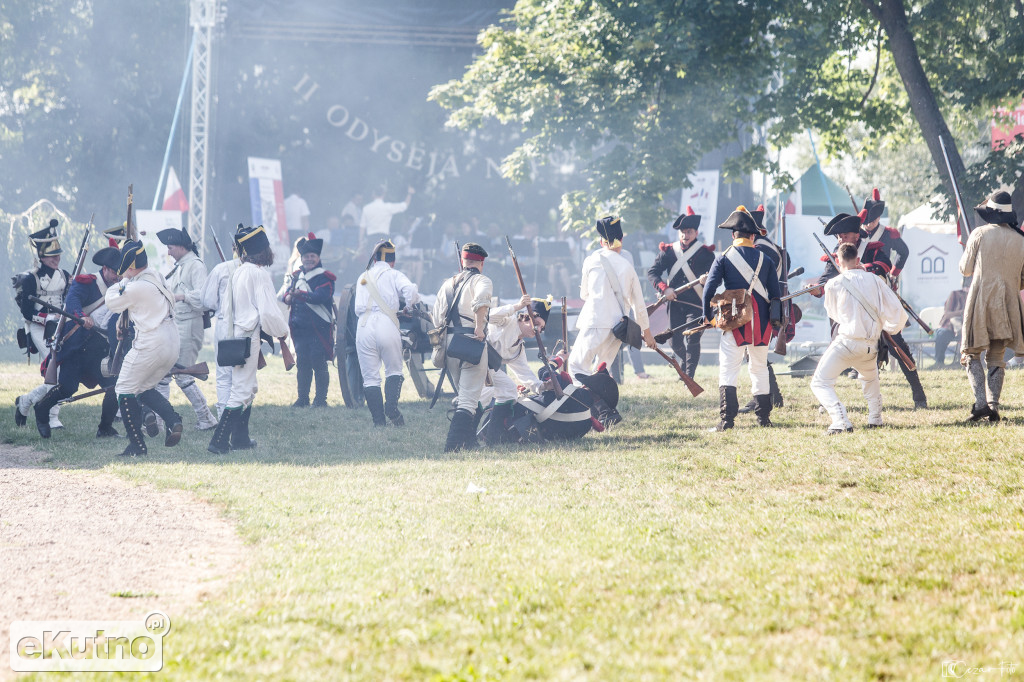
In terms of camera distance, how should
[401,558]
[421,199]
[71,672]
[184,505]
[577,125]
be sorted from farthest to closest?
1. [421,199]
2. [577,125]
3. [184,505]
4. [401,558]
5. [71,672]

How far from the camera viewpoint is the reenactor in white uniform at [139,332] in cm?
828

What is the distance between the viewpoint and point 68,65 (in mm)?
27578

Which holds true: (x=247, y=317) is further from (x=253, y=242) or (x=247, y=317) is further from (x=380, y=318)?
(x=380, y=318)

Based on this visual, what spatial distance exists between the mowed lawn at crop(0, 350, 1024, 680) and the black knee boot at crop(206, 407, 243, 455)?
0.69 feet

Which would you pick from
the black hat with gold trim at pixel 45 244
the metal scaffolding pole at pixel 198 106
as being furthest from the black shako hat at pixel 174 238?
the metal scaffolding pole at pixel 198 106

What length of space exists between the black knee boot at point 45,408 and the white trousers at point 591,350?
4948 millimetres

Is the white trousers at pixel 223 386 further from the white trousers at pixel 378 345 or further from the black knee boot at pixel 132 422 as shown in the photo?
the white trousers at pixel 378 345

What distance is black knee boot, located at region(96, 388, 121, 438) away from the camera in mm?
9375

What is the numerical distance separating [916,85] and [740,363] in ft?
21.9

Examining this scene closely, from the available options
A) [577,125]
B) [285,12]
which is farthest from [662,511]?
[285,12]

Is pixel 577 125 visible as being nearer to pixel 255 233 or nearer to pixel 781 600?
pixel 255 233

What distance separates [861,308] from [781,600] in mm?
4665

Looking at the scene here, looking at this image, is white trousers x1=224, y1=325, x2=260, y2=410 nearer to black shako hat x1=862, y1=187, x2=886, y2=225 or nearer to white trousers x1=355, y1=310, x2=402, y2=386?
white trousers x1=355, y1=310, x2=402, y2=386

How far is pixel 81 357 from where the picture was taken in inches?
376
